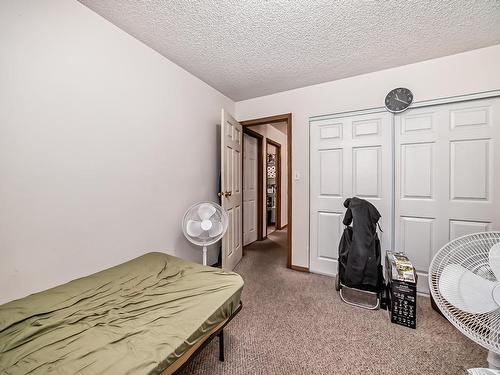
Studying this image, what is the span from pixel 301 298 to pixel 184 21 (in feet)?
8.59

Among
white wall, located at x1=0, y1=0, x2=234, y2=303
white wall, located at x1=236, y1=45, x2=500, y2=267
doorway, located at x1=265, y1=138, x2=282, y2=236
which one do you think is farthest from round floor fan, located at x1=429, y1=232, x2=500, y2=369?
doorway, located at x1=265, y1=138, x2=282, y2=236

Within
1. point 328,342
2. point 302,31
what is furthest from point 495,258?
point 302,31

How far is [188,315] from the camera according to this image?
1.04m

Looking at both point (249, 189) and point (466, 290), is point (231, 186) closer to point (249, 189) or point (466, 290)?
point (249, 189)

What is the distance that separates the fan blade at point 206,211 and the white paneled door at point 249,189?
5.68ft

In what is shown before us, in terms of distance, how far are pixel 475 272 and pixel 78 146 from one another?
243cm

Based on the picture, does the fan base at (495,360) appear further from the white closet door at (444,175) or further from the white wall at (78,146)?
the white wall at (78,146)

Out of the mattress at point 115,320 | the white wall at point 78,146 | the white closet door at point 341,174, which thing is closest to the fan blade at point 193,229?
the white wall at point 78,146

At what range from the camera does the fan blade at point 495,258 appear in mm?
943

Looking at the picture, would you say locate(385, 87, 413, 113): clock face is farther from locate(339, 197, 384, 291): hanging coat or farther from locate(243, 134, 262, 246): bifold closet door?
locate(243, 134, 262, 246): bifold closet door

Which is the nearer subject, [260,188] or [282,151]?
[260,188]

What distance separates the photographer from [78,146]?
1410 millimetres

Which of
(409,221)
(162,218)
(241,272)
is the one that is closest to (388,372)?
(409,221)

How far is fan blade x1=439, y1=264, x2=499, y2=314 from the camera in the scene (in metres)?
0.95
